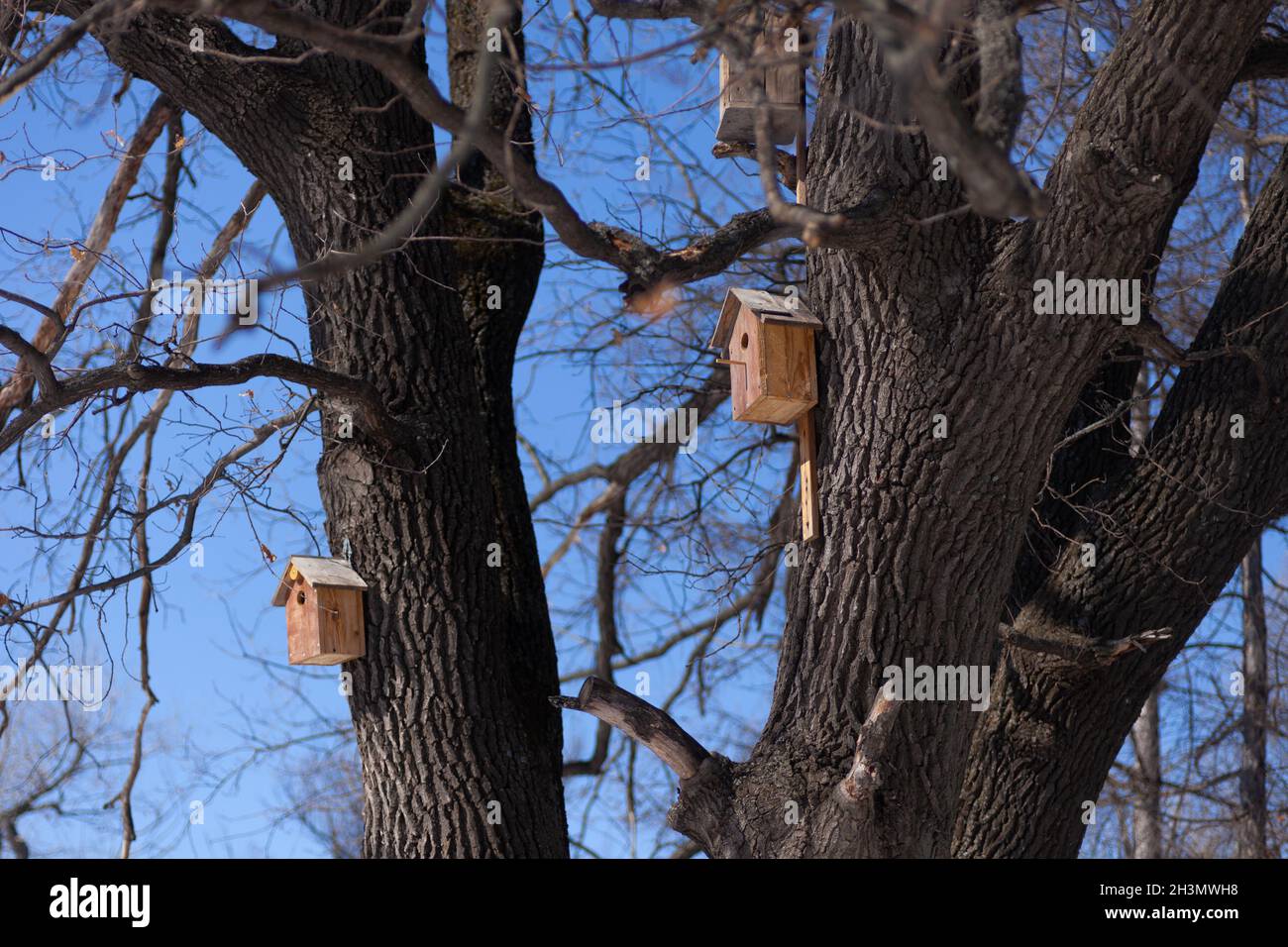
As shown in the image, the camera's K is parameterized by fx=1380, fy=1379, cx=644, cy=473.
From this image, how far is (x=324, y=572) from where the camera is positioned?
4.84m

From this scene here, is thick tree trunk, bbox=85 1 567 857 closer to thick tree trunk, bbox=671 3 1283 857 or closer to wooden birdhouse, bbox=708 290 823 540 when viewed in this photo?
thick tree trunk, bbox=671 3 1283 857

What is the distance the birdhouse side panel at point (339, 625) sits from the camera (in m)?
4.77

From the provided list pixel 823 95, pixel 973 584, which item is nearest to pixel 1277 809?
pixel 973 584

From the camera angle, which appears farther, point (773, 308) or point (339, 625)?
point (339, 625)

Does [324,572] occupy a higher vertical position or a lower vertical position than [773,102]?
lower

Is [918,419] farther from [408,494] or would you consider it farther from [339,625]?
[339,625]

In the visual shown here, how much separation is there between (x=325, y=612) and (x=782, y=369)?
5.82 ft

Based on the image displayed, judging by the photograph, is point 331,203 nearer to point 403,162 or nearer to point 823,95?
point 403,162

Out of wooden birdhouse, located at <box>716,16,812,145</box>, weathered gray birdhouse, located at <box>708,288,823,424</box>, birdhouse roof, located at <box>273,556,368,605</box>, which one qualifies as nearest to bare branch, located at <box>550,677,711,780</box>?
birdhouse roof, located at <box>273,556,368,605</box>

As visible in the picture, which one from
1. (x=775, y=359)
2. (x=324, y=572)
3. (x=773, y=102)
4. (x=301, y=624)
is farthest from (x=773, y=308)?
(x=301, y=624)

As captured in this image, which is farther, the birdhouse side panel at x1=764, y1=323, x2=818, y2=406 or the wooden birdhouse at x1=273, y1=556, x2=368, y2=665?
the wooden birdhouse at x1=273, y1=556, x2=368, y2=665

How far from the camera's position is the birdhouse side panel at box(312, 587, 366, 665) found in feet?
15.6

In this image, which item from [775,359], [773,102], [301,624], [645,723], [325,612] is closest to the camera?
[775,359]

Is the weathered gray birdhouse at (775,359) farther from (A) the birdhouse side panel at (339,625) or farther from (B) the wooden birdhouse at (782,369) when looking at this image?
(A) the birdhouse side panel at (339,625)
